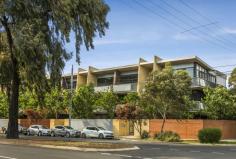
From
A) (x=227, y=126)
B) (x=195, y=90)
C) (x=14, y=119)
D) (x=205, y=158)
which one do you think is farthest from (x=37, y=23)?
(x=195, y=90)

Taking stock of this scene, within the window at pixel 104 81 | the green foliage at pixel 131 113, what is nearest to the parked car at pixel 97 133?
the green foliage at pixel 131 113

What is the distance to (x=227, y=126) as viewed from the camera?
2133 inches

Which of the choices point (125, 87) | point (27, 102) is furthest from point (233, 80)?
point (27, 102)

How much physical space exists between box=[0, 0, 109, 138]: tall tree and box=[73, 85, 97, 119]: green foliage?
94.2ft

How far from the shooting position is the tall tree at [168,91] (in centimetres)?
4728

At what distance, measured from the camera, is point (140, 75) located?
6962 cm

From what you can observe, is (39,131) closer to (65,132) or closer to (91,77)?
(65,132)

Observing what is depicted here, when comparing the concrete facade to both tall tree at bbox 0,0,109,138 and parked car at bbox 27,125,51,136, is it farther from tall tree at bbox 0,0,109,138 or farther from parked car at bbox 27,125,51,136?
tall tree at bbox 0,0,109,138

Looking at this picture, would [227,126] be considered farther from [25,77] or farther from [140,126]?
[25,77]

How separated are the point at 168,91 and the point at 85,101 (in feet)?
62.4

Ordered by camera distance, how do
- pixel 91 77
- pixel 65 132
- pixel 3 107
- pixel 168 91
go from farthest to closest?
pixel 91 77
pixel 3 107
pixel 65 132
pixel 168 91

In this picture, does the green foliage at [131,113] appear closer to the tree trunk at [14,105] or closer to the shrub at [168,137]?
the shrub at [168,137]

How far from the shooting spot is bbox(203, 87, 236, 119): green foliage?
178 ft

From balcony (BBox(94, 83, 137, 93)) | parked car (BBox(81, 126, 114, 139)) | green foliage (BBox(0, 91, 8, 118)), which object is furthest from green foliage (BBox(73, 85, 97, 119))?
green foliage (BBox(0, 91, 8, 118))
